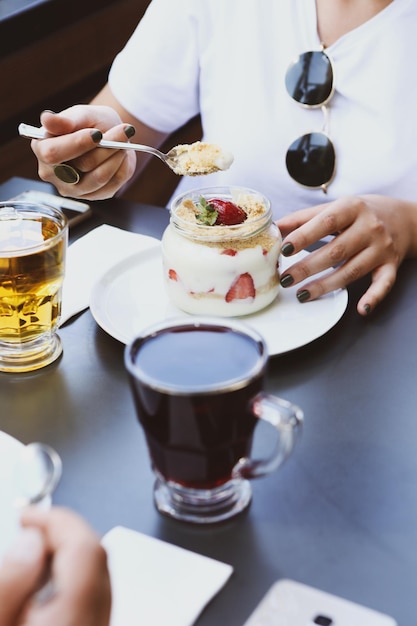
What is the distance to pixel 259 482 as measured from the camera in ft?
2.22

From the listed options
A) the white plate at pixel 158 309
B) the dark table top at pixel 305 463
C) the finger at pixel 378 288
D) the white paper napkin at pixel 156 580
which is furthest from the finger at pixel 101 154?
the white paper napkin at pixel 156 580

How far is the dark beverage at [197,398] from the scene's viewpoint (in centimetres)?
59

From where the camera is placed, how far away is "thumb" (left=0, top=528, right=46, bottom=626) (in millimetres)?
432

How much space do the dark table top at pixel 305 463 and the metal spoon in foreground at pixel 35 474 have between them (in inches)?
3.5

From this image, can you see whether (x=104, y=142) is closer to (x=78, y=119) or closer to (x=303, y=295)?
(x=78, y=119)

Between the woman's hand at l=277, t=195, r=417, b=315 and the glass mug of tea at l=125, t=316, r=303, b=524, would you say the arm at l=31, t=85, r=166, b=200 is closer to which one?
the woman's hand at l=277, t=195, r=417, b=315

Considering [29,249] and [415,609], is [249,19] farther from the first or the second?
[415,609]

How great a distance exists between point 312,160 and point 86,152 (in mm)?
380

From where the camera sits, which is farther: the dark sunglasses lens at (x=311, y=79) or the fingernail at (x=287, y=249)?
the dark sunglasses lens at (x=311, y=79)

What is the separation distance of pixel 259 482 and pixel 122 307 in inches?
13.0

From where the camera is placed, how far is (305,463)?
696 millimetres

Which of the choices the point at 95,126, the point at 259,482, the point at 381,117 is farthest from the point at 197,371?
the point at 381,117

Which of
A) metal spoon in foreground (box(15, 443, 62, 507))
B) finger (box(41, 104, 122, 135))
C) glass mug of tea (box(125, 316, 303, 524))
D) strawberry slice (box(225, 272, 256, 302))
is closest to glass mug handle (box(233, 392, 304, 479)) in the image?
glass mug of tea (box(125, 316, 303, 524))

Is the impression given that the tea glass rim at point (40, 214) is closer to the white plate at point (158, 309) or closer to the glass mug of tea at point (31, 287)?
the glass mug of tea at point (31, 287)
